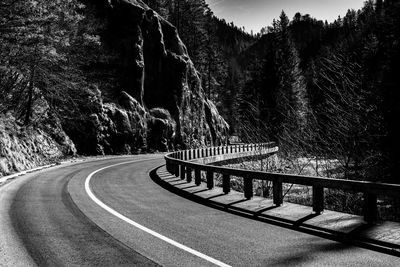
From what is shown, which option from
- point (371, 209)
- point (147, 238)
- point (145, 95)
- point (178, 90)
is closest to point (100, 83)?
point (145, 95)

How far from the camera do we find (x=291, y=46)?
54.3m

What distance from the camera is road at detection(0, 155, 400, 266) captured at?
5.58 m

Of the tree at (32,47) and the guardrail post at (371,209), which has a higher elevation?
the tree at (32,47)

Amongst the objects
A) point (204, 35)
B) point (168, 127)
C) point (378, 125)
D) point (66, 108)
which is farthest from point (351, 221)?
point (204, 35)

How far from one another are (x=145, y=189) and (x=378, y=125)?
8.87 metres

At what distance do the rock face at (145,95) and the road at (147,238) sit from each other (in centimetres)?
2695

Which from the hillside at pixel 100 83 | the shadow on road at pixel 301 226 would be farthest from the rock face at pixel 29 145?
the shadow on road at pixel 301 226

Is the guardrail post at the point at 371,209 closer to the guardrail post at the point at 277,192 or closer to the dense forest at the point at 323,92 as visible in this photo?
the guardrail post at the point at 277,192

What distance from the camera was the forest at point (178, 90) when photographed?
14.4 m

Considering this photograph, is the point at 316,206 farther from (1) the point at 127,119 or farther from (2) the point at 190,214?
(1) the point at 127,119

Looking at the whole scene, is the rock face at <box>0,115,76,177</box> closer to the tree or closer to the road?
the tree

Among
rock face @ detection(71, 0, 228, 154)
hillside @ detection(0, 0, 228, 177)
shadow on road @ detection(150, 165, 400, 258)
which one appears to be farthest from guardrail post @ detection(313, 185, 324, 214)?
rock face @ detection(71, 0, 228, 154)

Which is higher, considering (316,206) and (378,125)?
(378,125)

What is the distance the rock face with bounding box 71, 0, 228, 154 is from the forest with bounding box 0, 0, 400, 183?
0.55ft
